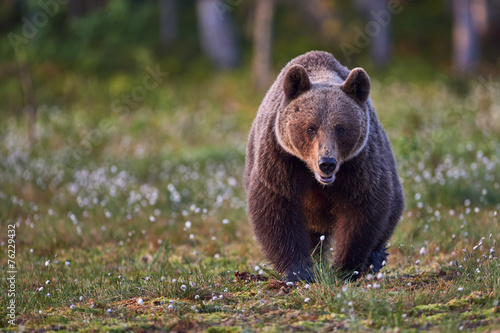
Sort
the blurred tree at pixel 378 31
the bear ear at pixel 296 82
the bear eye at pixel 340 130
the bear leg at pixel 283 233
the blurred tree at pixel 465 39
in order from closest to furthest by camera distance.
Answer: the bear eye at pixel 340 130 < the bear ear at pixel 296 82 < the bear leg at pixel 283 233 < the blurred tree at pixel 465 39 < the blurred tree at pixel 378 31

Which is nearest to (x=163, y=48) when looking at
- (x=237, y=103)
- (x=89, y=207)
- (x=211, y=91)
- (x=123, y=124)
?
(x=211, y=91)

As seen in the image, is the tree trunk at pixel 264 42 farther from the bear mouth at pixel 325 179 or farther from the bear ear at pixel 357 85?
the bear mouth at pixel 325 179

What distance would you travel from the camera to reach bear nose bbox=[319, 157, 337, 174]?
4.79 meters

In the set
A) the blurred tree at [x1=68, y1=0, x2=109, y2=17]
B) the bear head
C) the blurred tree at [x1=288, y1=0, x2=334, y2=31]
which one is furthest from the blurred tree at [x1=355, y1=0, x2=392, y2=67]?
the bear head

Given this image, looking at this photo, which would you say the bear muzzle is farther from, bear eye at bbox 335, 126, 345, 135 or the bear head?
bear eye at bbox 335, 126, 345, 135

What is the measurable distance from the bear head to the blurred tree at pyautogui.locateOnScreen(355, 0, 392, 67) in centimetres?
1785

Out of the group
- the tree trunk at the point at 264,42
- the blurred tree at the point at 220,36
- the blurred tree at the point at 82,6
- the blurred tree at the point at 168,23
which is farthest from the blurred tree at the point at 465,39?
the blurred tree at the point at 82,6

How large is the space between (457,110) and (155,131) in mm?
6826

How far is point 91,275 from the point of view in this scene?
6.09 m

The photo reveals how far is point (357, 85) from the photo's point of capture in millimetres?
5211

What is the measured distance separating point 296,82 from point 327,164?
810mm

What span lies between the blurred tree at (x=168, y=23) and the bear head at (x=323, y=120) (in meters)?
22.3

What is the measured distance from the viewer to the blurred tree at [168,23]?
26.5 meters

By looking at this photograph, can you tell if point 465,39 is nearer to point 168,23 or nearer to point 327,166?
point 168,23
